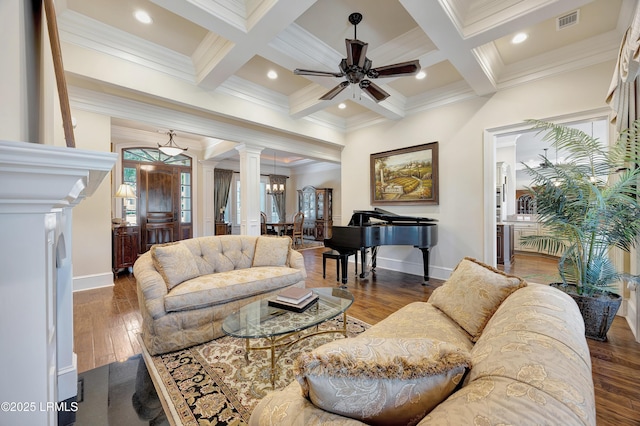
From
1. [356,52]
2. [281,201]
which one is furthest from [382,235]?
[281,201]

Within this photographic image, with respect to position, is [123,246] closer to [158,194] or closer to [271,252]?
[158,194]

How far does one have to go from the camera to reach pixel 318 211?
30.8ft

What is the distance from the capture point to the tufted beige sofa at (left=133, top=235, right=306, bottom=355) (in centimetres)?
213

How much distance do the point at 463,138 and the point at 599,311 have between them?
280 cm

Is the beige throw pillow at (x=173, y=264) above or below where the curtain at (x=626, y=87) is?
below

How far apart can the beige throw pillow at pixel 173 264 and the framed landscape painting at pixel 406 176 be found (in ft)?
12.1

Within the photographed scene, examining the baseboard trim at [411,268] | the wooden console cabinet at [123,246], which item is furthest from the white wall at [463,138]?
the wooden console cabinet at [123,246]

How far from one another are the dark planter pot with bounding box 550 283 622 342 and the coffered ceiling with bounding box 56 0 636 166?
2.53m

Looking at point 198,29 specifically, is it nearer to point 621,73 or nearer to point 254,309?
point 254,309

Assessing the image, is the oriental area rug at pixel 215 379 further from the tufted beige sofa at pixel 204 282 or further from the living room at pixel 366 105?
the living room at pixel 366 105

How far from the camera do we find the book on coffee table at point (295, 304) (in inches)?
78.5

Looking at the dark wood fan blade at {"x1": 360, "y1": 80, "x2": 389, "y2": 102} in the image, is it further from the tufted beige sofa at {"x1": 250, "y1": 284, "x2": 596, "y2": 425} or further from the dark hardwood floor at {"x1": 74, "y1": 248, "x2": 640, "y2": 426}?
the tufted beige sofa at {"x1": 250, "y1": 284, "x2": 596, "y2": 425}

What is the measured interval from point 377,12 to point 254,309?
302 centimetres

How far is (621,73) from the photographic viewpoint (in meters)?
2.22
